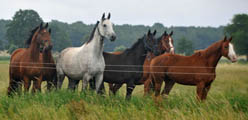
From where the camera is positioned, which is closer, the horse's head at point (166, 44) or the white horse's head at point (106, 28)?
the white horse's head at point (106, 28)

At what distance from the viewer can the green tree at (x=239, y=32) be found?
52.3 meters

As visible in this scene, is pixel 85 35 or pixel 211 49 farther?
pixel 85 35

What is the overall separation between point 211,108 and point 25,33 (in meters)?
41.8

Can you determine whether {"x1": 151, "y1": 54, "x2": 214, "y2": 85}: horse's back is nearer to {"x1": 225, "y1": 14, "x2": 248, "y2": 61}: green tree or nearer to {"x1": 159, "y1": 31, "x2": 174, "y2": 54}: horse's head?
{"x1": 159, "y1": 31, "x2": 174, "y2": 54}: horse's head

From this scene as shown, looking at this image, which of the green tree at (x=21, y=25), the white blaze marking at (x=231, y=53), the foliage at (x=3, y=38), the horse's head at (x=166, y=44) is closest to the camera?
the white blaze marking at (x=231, y=53)

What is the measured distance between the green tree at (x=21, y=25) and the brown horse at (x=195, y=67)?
132 feet

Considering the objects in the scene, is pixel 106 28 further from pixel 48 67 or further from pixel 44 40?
pixel 48 67

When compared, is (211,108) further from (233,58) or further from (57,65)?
(57,65)

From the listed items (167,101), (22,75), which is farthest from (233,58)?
(22,75)

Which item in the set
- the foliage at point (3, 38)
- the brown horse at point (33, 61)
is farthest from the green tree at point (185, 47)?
the brown horse at point (33, 61)

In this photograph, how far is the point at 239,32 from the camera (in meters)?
54.9

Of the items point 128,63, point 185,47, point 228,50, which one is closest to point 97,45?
point 128,63

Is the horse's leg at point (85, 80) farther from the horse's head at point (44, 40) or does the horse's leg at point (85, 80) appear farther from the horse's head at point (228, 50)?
the horse's head at point (228, 50)

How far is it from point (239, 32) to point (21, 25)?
38.0 meters
